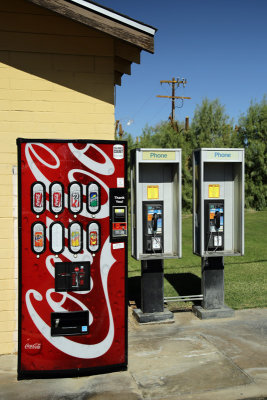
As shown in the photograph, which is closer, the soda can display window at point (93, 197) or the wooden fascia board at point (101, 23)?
the soda can display window at point (93, 197)

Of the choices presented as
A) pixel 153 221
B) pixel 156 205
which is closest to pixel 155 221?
pixel 153 221

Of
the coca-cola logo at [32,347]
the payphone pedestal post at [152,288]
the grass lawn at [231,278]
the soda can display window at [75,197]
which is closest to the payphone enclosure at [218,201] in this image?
the payphone pedestal post at [152,288]

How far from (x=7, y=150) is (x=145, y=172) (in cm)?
230

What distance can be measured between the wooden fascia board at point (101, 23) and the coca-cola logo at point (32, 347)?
3.67m

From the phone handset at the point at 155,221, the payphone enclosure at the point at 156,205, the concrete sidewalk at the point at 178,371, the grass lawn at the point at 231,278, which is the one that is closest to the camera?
the concrete sidewalk at the point at 178,371

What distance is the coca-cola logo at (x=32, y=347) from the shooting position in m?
4.71

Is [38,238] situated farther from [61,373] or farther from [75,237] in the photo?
[61,373]

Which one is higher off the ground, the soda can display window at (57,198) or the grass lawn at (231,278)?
the soda can display window at (57,198)

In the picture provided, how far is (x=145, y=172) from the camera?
22.4 feet

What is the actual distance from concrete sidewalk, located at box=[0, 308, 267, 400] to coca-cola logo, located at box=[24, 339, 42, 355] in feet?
1.10

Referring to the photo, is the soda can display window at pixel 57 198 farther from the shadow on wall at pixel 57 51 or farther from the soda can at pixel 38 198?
the shadow on wall at pixel 57 51

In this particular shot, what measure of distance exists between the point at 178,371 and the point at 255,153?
2520 cm

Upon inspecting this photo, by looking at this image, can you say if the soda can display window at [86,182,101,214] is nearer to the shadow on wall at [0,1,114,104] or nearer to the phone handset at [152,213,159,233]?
the shadow on wall at [0,1,114,104]

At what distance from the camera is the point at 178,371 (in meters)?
4.92
